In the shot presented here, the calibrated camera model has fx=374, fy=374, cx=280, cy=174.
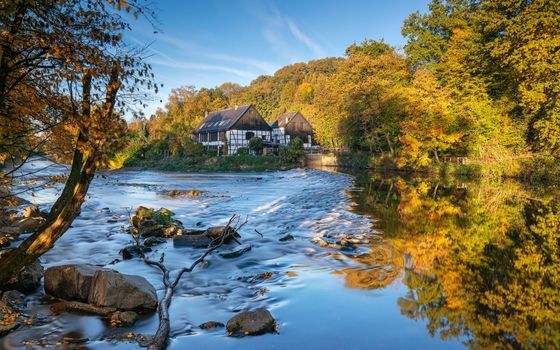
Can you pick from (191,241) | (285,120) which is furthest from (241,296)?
(285,120)

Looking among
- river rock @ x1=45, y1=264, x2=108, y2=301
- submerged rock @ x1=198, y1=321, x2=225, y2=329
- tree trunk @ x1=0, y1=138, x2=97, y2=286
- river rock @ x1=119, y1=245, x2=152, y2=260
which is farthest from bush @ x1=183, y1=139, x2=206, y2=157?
submerged rock @ x1=198, y1=321, x2=225, y2=329

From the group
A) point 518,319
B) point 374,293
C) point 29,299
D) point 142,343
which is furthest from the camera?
point 374,293

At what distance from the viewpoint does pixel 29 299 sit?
6664 mm

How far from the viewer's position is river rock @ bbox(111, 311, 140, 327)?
5.78m

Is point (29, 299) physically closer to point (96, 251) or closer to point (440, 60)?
point (96, 251)

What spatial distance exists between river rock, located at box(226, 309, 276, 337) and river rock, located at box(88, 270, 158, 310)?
158 centimetres

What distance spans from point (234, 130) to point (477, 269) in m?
56.6

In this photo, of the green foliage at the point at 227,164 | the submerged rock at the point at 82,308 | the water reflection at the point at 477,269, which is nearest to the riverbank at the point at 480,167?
the green foliage at the point at 227,164

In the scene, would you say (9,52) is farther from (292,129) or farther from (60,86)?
(292,129)

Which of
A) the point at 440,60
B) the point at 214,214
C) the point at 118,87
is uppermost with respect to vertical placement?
the point at 440,60

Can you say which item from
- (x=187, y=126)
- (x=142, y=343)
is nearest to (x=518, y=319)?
(x=142, y=343)

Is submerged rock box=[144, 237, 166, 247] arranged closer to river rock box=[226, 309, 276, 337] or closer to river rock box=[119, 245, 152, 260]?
river rock box=[119, 245, 152, 260]

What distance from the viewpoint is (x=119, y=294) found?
621 cm

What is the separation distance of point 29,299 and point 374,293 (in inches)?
251
